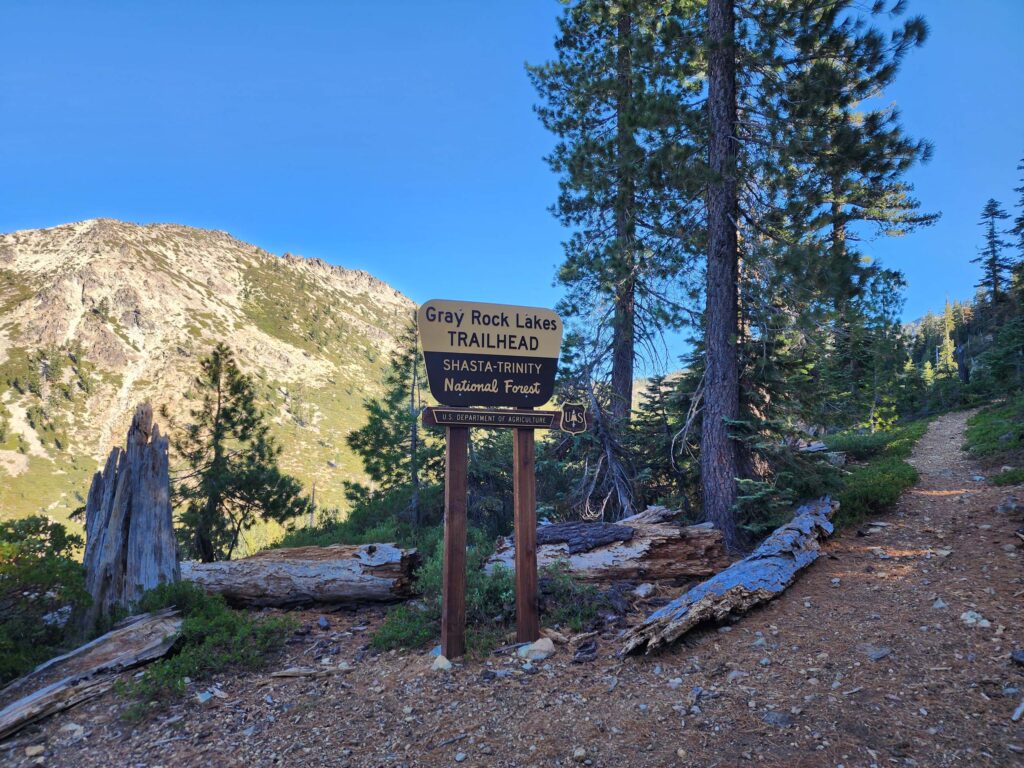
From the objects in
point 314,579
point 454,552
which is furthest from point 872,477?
point 314,579

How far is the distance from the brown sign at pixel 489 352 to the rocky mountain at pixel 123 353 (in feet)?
326

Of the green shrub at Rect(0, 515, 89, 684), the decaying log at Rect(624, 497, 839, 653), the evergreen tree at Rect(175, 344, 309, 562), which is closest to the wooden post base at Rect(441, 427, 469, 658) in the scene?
the decaying log at Rect(624, 497, 839, 653)

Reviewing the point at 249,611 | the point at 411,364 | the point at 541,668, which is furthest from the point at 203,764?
the point at 411,364

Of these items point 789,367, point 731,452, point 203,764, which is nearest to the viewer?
point 203,764

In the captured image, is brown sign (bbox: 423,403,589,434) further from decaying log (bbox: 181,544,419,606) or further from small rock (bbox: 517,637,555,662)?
decaying log (bbox: 181,544,419,606)

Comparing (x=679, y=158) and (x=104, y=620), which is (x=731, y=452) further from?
(x=104, y=620)

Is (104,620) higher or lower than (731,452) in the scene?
lower

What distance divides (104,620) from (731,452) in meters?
9.62

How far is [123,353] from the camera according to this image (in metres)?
134

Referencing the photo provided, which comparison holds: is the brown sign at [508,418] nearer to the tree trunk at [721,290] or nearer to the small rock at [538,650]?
the small rock at [538,650]

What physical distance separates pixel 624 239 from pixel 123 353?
164879 millimetres

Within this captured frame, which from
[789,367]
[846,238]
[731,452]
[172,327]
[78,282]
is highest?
[78,282]

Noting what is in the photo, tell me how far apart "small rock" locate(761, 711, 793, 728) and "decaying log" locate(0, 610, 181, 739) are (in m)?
6.05

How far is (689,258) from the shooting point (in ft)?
33.0
